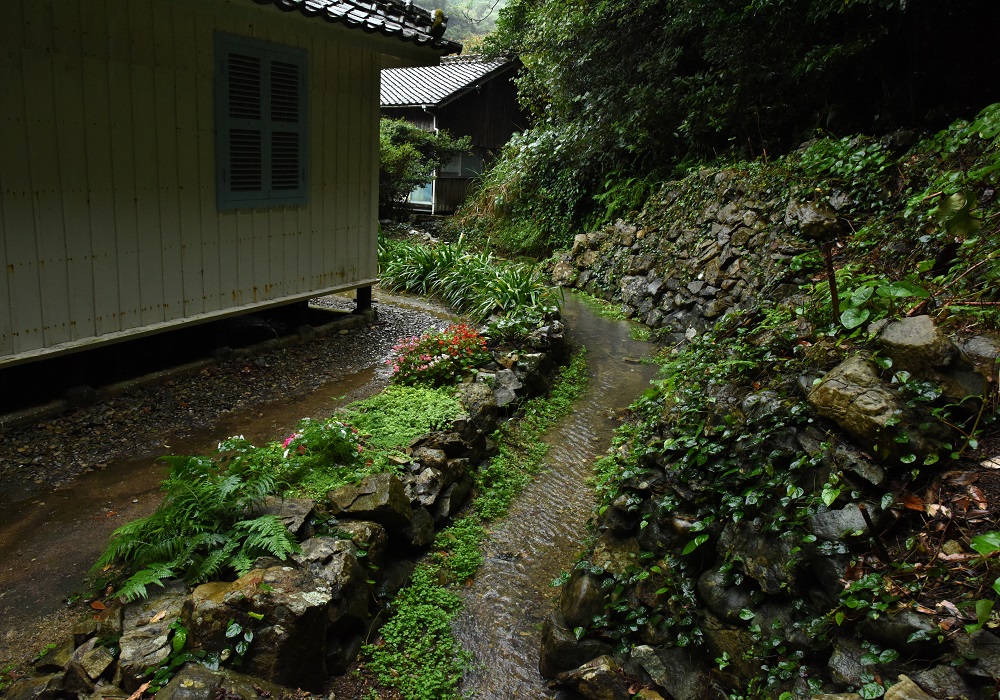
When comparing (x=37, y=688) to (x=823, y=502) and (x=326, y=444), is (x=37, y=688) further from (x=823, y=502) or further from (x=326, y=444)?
(x=823, y=502)

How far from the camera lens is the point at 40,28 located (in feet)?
19.5

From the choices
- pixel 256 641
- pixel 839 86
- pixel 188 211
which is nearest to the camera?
pixel 256 641

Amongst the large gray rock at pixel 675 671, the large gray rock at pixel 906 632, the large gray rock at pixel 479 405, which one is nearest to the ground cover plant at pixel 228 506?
the large gray rock at pixel 479 405

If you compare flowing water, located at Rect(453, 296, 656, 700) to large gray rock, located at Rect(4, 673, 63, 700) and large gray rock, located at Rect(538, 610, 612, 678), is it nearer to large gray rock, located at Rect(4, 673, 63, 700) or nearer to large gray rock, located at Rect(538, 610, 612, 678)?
large gray rock, located at Rect(538, 610, 612, 678)

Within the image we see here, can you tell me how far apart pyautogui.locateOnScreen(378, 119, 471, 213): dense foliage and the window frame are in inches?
283

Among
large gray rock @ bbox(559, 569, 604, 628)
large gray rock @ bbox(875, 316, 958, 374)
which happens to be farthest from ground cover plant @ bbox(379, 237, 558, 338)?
large gray rock @ bbox(875, 316, 958, 374)

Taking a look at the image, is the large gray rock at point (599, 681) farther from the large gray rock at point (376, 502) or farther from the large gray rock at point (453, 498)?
the large gray rock at point (453, 498)

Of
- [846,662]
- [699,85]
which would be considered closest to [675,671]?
[846,662]

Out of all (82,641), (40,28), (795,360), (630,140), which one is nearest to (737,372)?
(795,360)

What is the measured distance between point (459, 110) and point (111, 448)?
17221mm

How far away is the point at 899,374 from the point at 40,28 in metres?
6.88

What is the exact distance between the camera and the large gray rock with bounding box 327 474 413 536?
16.1 feet

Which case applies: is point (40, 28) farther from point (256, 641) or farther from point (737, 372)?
point (737, 372)

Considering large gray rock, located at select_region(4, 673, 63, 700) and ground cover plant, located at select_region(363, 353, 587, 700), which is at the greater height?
large gray rock, located at select_region(4, 673, 63, 700)
